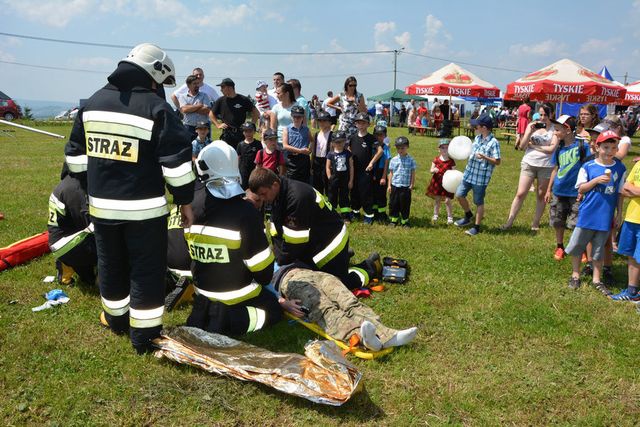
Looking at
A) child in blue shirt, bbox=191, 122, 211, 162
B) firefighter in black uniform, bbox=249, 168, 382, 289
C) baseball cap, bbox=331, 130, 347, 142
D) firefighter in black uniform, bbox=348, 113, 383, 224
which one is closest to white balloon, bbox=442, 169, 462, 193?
firefighter in black uniform, bbox=348, 113, 383, 224

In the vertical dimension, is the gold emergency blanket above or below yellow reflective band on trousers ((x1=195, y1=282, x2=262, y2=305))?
below

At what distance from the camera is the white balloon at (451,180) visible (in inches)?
318

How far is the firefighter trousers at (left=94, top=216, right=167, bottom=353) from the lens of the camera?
3861 millimetres

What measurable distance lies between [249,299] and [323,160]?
469 centimetres

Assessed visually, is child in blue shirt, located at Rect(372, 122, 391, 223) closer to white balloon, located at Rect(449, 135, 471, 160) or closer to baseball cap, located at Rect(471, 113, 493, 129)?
white balloon, located at Rect(449, 135, 471, 160)

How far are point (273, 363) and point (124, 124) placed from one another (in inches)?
84.0

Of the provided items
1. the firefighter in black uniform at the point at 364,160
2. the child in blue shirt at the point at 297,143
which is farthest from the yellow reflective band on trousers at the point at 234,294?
the firefighter in black uniform at the point at 364,160

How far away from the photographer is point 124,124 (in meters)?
3.69

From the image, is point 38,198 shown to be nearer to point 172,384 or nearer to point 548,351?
→ point 172,384

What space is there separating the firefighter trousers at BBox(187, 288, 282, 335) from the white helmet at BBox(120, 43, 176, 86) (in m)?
1.94

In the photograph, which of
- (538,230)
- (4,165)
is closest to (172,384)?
(538,230)

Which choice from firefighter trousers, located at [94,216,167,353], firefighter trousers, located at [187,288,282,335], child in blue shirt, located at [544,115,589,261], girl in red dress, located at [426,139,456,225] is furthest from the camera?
girl in red dress, located at [426,139,456,225]

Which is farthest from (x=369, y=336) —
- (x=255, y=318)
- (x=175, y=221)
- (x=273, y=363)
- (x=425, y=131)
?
(x=425, y=131)

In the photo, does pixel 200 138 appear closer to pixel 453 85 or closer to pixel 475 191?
pixel 475 191
